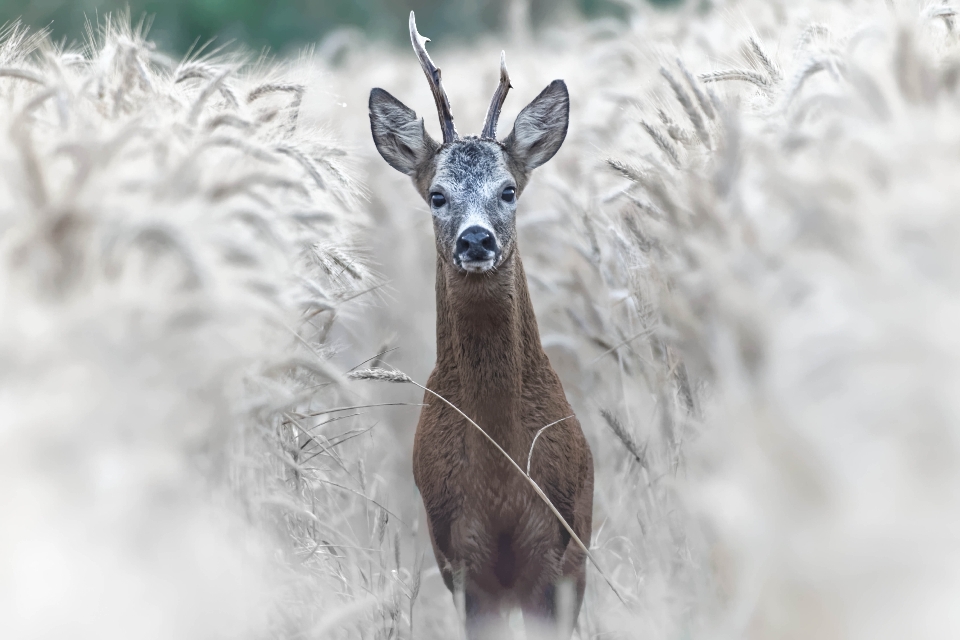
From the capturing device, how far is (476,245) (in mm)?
3855

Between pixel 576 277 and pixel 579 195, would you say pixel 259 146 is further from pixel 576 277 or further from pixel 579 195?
pixel 579 195

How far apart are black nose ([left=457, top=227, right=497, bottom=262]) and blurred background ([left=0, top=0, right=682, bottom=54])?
45.6ft

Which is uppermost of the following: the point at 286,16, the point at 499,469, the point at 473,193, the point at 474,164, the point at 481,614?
the point at 286,16

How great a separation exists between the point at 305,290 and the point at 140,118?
796 millimetres

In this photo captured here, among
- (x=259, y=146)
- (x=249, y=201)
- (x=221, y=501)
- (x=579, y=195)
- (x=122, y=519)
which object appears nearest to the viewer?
(x=122, y=519)

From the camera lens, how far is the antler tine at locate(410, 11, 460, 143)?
442 cm

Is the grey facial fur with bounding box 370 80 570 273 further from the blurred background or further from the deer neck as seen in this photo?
the blurred background

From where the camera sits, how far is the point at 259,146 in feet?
11.0

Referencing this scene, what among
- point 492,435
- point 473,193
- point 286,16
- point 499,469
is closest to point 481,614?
point 499,469

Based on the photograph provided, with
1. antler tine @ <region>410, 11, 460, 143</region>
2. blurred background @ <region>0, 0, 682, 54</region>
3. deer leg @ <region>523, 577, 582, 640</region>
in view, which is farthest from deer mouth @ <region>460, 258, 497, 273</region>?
blurred background @ <region>0, 0, 682, 54</region>

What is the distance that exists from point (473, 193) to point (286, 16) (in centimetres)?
1997

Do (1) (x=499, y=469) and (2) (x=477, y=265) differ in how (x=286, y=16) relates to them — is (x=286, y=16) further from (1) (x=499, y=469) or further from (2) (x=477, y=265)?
(1) (x=499, y=469)

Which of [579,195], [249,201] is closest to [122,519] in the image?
[249,201]

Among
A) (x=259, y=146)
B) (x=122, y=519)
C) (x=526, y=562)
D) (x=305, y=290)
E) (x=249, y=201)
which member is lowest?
(x=526, y=562)
